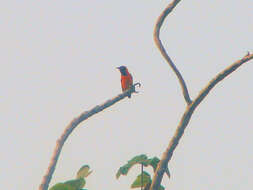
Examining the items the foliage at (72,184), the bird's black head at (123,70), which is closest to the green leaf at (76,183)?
the foliage at (72,184)

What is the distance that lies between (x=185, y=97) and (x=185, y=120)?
638 mm

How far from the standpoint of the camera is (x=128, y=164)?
3.18m

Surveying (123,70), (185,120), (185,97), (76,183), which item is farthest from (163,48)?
(123,70)

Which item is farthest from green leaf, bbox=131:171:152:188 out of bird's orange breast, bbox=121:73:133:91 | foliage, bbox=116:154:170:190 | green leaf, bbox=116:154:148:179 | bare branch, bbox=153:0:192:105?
bird's orange breast, bbox=121:73:133:91

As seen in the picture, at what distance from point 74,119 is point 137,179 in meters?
1.19

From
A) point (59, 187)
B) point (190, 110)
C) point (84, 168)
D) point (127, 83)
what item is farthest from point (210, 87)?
point (127, 83)

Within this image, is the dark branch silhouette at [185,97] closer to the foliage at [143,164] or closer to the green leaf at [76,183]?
the foliage at [143,164]

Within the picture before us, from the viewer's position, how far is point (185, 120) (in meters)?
3.29

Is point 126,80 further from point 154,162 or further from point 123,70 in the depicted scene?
point 154,162

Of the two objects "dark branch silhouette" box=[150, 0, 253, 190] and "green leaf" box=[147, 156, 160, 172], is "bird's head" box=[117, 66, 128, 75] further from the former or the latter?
"green leaf" box=[147, 156, 160, 172]

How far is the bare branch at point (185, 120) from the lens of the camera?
9.15 feet

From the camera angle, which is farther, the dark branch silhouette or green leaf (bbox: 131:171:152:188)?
green leaf (bbox: 131:171:152:188)

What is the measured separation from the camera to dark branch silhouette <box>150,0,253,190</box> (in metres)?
2.82

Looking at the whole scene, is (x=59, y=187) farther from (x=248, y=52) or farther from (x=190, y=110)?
(x=248, y=52)
